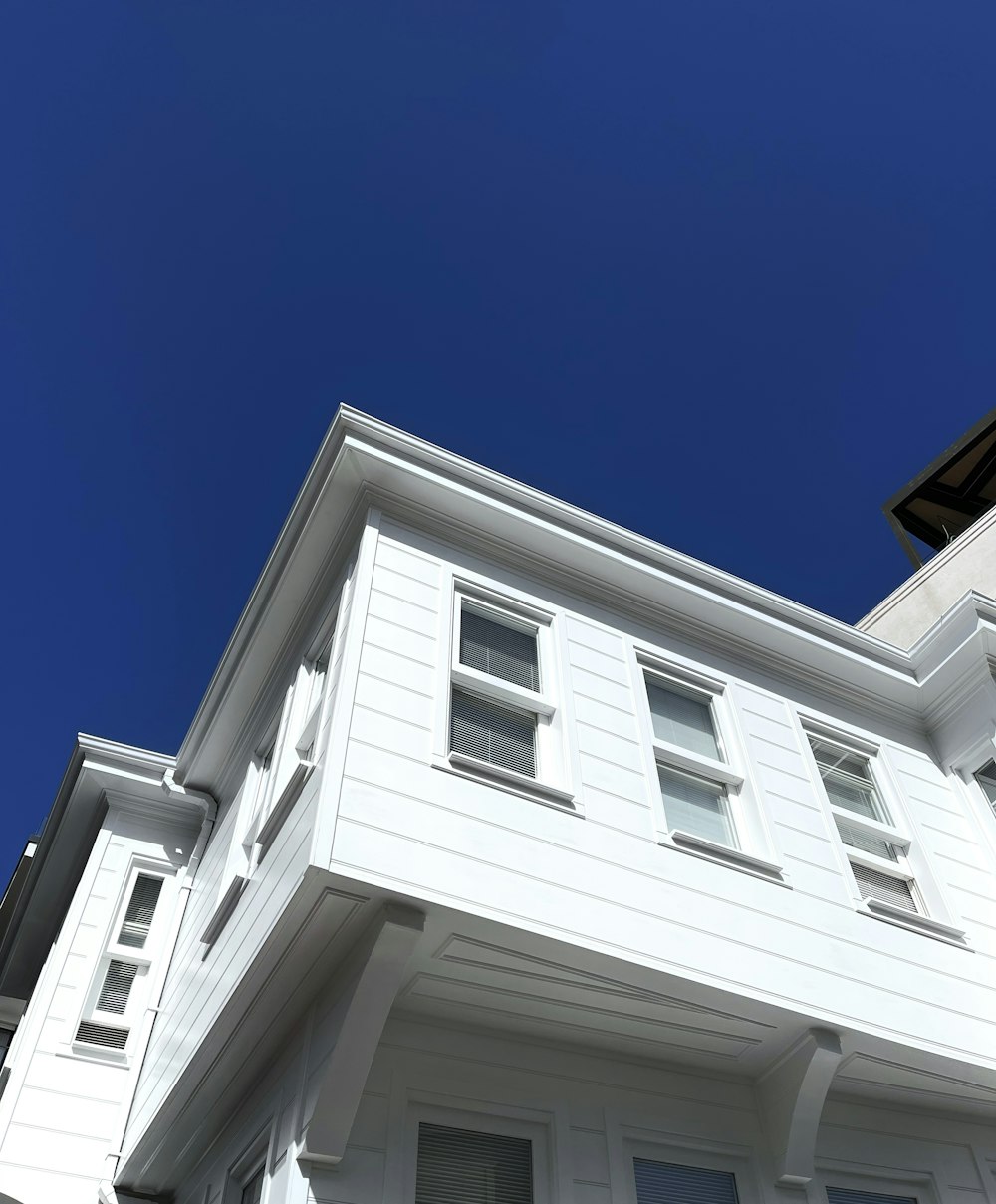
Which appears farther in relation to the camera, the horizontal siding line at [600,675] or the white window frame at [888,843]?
the horizontal siding line at [600,675]

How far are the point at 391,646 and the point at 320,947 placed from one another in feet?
6.21

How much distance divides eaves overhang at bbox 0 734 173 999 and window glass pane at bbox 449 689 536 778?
4976 millimetres

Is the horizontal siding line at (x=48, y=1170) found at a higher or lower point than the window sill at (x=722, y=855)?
lower

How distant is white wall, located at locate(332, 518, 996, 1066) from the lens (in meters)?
5.47

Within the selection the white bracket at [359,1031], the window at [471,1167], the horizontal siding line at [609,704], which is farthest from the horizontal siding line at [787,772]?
the white bracket at [359,1031]

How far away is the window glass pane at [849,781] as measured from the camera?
821 cm

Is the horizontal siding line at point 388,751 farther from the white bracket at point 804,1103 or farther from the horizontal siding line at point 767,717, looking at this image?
the horizontal siding line at point 767,717

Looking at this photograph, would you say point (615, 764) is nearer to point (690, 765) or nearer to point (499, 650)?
point (690, 765)

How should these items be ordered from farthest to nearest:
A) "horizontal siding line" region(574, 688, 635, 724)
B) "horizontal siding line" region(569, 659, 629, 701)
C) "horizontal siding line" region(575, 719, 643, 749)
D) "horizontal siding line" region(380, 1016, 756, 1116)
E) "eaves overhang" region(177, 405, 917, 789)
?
"eaves overhang" region(177, 405, 917, 789)
"horizontal siding line" region(569, 659, 629, 701)
"horizontal siding line" region(574, 688, 635, 724)
"horizontal siding line" region(575, 719, 643, 749)
"horizontal siding line" region(380, 1016, 756, 1116)

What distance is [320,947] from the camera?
5.38 metres

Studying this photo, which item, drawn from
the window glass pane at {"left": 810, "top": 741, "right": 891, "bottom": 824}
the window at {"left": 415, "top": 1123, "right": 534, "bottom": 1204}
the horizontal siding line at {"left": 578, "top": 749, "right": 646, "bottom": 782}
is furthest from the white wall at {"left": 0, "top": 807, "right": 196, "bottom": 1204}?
the window glass pane at {"left": 810, "top": 741, "right": 891, "bottom": 824}

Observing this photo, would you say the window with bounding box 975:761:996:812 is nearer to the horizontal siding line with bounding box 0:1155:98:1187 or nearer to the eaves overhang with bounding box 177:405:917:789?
the eaves overhang with bounding box 177:405:917:789

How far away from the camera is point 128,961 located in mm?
9070

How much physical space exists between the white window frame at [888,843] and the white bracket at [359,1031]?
3488 mm
